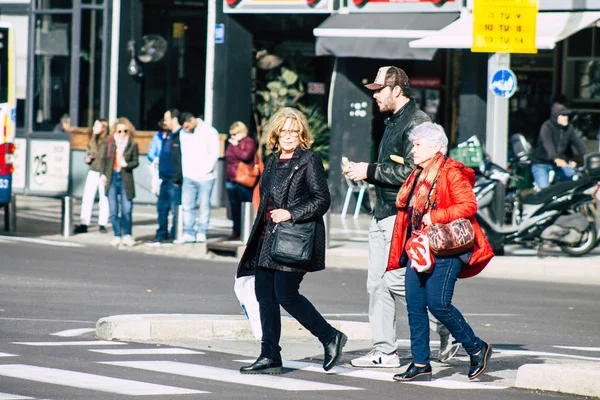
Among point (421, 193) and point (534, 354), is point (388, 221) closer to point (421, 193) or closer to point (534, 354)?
point (421, 193)

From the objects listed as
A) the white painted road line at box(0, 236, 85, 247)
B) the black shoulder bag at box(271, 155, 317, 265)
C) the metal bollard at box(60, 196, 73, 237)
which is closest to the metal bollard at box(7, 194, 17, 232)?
the white painted road line at box(0, 236, 85, 247)

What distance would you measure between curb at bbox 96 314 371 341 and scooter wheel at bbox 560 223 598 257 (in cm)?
657

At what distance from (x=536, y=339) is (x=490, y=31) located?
6233 mm

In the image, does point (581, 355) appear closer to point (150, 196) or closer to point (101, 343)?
point (101, 343)

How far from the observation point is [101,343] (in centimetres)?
901

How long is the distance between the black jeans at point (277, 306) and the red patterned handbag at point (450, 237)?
2.80ft

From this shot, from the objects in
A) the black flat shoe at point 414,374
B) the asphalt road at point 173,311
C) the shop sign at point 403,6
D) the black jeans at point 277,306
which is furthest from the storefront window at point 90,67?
the black flat shoe at point 414,374

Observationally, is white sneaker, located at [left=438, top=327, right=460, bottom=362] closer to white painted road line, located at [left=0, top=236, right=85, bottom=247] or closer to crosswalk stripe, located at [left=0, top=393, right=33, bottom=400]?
crosswalk stripe, located at [left=0, top=393, right=33, bottom=400]

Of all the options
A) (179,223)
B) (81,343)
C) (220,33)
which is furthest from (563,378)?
(220,33)

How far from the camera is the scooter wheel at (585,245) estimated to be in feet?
50.9

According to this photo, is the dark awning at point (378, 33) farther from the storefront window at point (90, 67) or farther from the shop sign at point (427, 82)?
the storefront window at point (90, 67)

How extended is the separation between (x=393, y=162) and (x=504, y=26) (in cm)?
798

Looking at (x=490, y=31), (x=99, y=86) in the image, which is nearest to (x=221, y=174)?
(x=99, y=86)

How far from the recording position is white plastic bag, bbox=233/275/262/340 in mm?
8109
